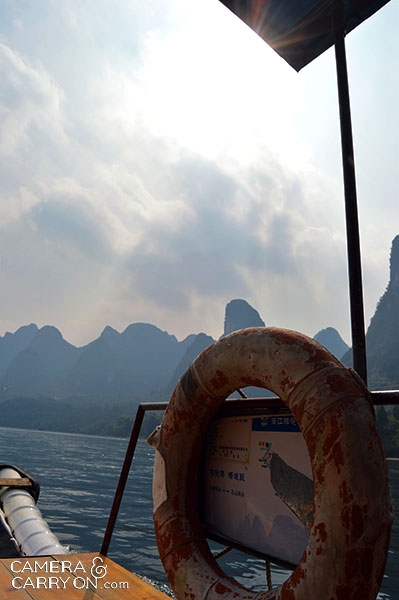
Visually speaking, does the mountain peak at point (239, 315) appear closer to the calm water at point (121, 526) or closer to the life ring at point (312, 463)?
the calm water at point (121, 526)

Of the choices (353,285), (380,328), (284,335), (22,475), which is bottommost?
(22,475)

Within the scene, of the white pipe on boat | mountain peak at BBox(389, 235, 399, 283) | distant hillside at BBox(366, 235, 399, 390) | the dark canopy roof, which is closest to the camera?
the dark canopy roof

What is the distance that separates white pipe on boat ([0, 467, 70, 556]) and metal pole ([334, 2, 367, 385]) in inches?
118

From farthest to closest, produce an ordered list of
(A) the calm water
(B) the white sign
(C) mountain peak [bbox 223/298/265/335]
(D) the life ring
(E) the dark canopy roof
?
(C) mountain peak [bbox 223/298/265/335]
(A) the calm water
(E) the dark canopy roof
(B) the white sign
(D) the life ring

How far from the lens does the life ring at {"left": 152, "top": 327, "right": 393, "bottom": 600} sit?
1.27 metres

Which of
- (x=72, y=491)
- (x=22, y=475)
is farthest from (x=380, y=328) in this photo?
(x=22, y=475)

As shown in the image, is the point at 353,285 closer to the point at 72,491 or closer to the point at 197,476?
the point at 197,476

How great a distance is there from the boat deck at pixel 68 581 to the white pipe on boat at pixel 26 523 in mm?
1233

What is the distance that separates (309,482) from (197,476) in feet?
2.34

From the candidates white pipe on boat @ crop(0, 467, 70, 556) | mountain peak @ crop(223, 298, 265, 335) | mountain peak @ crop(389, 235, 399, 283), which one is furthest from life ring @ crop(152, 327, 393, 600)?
mountain peak @ crop(223, 298, 265, 335)

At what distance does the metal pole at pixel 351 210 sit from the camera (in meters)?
2.02

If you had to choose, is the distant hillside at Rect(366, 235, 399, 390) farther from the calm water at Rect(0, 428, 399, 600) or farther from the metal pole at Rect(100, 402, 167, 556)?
the metal pole at Rect(100, 402, 167, 556)

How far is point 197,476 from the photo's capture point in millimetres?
2211

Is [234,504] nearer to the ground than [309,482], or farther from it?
nearer to the ground
